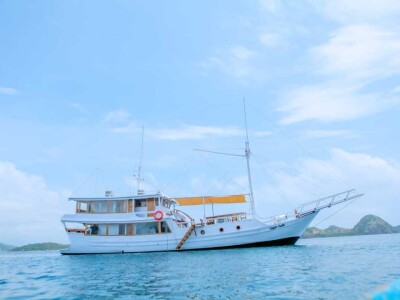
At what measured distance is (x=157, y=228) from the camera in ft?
102

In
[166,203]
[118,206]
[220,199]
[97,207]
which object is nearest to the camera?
[118,206]

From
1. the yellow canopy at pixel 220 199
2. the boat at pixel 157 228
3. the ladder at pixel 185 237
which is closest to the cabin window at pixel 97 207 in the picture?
the boat at pixel 157 228

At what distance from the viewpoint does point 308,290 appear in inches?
384

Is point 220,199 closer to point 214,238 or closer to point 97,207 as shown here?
point 214,238

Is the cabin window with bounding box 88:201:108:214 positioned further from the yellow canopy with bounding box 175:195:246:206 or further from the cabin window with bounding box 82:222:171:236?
the yellow canopy with bounding box 175:195:246:206

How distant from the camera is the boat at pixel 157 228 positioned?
30.2 m

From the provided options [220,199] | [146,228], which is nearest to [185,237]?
[146,228]

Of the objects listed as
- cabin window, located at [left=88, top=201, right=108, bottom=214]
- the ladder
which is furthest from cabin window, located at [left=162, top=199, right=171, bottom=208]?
cabin window, located at [left=88, top=201, right=108, bottom=214]

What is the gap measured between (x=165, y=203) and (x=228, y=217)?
21.8 ft

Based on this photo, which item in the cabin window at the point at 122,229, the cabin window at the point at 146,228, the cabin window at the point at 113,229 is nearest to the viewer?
the cabin window at the point at 146,228

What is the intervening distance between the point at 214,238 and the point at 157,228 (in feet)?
17.9

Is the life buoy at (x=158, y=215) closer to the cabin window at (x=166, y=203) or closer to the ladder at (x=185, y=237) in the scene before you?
the cabin window at (x=166, y=203)

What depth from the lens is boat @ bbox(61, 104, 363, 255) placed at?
30.2m

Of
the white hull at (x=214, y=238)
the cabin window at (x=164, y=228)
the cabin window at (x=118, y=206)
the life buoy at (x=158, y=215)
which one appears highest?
the cabin window at (x=118, y=206)
